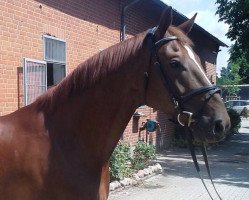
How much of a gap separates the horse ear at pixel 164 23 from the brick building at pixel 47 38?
3.21m

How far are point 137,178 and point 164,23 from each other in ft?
19.9

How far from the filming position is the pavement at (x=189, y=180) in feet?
24.7

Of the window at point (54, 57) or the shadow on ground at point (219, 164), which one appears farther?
the shadow on ground at point (219, 164)

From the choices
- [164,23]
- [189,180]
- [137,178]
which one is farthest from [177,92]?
[189,180]

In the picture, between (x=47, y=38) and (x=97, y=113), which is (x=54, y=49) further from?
(x=97, y=113)

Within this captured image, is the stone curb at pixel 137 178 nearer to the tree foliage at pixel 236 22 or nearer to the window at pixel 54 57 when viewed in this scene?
the window at pixel 54 57

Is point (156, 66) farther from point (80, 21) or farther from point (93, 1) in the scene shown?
point (93, 1)

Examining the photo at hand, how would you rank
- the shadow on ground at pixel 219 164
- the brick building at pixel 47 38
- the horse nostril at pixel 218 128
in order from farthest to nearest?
the shadow on ground at pixel 219 164 < the brick building at pixel 47 38 < the horse nostril at pixel 218 128

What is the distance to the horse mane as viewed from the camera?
281 centimetres

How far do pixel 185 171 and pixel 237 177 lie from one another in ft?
4.26

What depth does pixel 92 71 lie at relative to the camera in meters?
2.84

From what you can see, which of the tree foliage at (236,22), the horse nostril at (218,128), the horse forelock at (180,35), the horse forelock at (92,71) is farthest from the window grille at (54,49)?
the tree foliage at (236,22)

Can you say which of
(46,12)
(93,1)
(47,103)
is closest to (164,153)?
(93,1)

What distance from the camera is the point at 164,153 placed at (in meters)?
13.4
